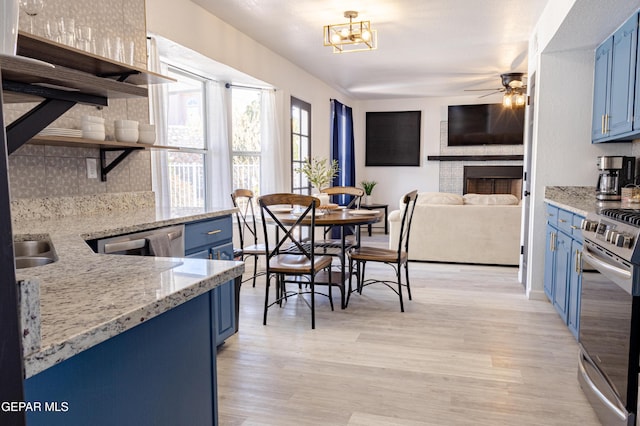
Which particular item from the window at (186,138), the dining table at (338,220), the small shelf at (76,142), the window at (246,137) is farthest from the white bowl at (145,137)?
the window at (246,137)

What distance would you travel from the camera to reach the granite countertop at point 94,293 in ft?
2.07

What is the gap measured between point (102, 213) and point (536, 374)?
106 inches

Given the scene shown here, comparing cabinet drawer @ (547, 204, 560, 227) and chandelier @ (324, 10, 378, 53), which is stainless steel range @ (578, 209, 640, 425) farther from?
chandelier @ (324, 10, 378, 53)

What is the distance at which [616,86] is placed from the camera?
3.22 m

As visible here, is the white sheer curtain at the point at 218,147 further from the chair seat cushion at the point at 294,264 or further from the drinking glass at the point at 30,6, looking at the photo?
the drinking glass at the point at 30,6

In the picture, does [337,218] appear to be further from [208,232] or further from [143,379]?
[143,379]

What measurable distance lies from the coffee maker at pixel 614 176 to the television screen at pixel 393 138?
551 centimetres

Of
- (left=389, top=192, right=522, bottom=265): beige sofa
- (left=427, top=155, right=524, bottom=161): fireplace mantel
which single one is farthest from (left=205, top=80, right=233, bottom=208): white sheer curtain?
(left=427, top=155, right=524, bottom=161): fireplace mantel

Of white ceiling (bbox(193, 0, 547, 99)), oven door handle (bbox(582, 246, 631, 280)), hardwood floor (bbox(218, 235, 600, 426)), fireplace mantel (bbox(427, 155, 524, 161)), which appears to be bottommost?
hardwood floor (bbox(218, 235, 600, 426))

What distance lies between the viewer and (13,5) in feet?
2.22

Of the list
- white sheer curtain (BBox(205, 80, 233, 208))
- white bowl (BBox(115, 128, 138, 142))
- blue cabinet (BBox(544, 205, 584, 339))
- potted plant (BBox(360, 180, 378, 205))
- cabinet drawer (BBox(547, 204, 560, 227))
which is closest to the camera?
white bowl (BBox(115, 128, 138, 142))

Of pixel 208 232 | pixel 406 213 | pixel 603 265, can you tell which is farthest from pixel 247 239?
pixel 603 265

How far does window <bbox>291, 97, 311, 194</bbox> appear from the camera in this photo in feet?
20.2

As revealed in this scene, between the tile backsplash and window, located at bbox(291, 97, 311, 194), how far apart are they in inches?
118
